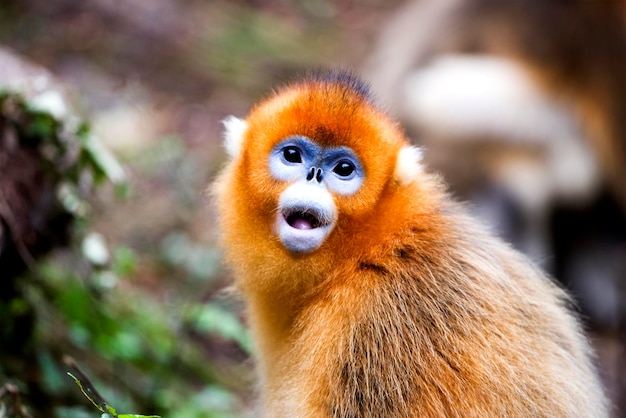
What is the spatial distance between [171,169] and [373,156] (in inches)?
104

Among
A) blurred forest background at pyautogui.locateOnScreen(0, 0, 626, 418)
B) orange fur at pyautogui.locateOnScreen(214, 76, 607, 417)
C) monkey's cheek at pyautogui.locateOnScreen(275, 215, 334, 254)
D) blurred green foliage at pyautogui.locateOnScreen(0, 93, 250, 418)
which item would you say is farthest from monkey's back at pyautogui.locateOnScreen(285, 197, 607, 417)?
blurred green foliage at pyautogui.locateOnScreen(0, 93, 250, 418)

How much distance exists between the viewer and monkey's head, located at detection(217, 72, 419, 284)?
2777 millimetres

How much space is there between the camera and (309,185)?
277 cm

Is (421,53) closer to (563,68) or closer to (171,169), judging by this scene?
(563,68)

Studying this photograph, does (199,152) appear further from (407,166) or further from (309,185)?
(309,185)

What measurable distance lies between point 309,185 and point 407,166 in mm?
406

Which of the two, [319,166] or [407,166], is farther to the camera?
[407,166]

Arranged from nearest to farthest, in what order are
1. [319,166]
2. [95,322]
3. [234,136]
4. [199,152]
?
[319,166]
[234,136]
[95,322]
[199,152]

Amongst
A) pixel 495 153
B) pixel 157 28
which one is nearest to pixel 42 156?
pixel 495 153

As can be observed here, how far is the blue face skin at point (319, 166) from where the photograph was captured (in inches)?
111

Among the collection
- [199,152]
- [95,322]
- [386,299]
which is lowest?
[386,299]

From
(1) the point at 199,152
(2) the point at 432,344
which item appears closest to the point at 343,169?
(2) the point at 432,344

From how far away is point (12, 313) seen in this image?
3729mm

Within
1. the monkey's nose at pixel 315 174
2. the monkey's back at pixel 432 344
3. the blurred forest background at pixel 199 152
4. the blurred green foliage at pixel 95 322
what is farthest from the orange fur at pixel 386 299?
the blurred green foliage at pixel 95 322
